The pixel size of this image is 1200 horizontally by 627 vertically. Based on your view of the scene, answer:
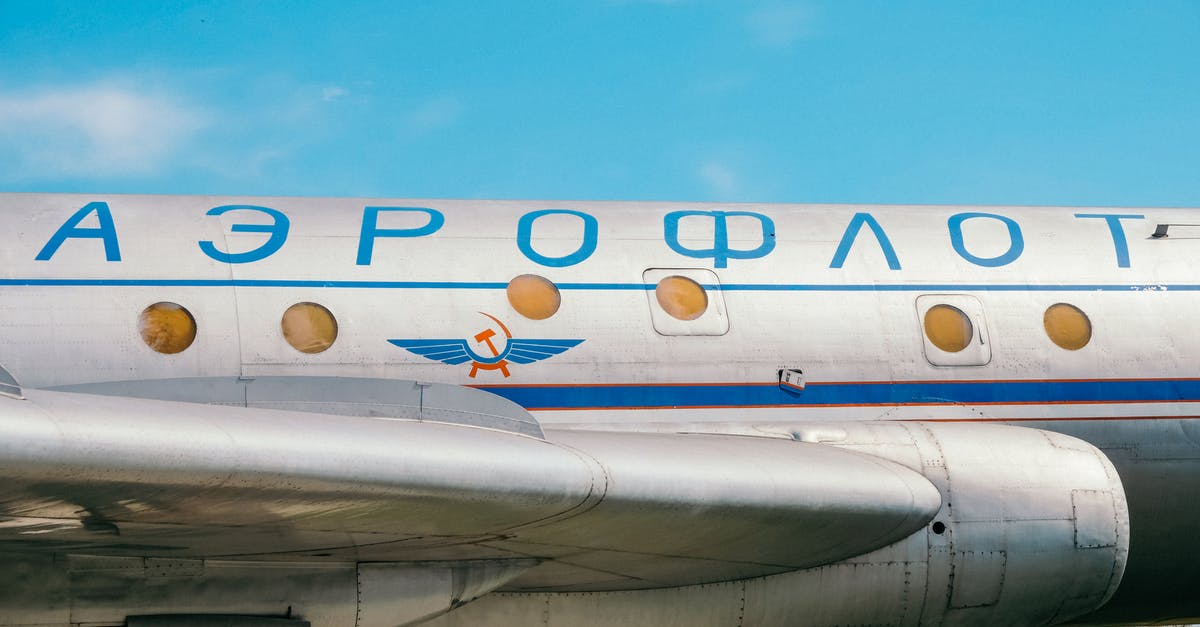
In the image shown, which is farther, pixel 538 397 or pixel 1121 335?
pixel 1121 335

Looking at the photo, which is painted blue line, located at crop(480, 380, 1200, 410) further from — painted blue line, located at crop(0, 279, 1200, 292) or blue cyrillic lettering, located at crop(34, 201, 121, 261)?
blue cyrillic lettering, located at crop(34, 201, 121, 261)

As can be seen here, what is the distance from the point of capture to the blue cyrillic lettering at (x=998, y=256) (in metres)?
9.90

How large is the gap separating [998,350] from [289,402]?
462cm

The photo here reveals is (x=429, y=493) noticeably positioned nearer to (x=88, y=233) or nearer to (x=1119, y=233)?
(x=88, y=233)

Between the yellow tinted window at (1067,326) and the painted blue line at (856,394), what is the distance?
11.5 inches

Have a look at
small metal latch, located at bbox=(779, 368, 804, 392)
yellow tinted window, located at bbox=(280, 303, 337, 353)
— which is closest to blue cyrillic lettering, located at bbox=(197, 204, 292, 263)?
yellow tinted window, located at bbox=(280, 303, 337, 353)

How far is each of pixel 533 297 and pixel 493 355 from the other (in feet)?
1.71

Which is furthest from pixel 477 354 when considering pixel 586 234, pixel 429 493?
pixel 429 493

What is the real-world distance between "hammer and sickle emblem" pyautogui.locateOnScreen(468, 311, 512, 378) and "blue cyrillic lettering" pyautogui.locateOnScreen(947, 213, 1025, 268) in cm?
328

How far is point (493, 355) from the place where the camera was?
348 inches

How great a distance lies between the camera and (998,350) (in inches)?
373

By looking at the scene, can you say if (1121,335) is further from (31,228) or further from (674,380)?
(31,228)

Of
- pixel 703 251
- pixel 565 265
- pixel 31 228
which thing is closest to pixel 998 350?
pixel 703 251

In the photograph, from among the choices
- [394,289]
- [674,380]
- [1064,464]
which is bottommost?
[1064,464]
